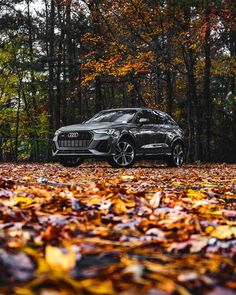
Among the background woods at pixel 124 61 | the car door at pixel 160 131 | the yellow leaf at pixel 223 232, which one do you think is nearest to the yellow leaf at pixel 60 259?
the yellow leaf at pixel 223 232

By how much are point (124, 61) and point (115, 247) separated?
752 inches

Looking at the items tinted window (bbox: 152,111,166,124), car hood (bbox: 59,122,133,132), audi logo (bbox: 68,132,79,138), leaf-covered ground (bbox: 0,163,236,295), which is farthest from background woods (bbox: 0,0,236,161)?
leaf-covered ground (bbox: 0,163,236,295)

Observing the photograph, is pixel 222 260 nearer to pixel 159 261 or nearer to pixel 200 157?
pixel 159 261

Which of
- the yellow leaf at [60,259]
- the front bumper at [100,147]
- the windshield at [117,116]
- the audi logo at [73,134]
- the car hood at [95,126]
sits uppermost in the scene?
the windshield at [117,116]

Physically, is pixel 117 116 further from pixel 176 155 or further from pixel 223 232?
pixel 223 232

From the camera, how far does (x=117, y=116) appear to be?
47.7 feet

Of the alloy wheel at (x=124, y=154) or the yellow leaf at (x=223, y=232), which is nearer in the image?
the yellow leaf at (x=223, y=232)

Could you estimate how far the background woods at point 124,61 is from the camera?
69.7 feet

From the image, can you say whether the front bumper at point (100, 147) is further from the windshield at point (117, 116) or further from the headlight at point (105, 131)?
the windshield at point (117, 116)

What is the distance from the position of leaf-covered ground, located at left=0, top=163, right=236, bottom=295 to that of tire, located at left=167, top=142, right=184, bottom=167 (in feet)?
37.4

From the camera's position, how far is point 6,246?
2.50 metres

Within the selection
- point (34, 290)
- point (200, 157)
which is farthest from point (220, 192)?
point (200, 157)

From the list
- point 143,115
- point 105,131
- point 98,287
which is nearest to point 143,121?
point 143,115

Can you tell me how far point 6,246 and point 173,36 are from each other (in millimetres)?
21516
